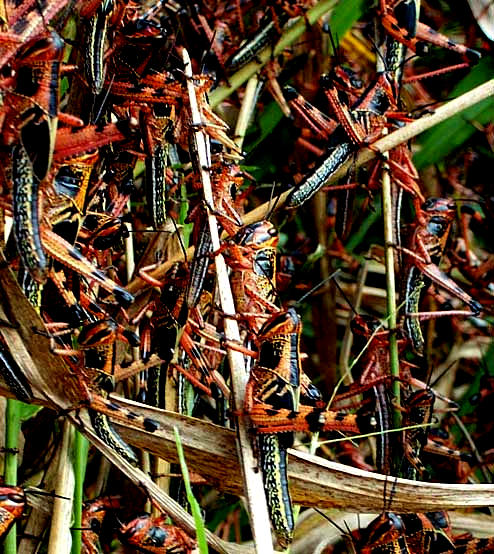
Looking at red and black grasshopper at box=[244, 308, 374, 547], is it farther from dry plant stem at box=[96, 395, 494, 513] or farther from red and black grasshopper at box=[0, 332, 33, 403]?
red and black grasshopper at box=[0, 332, 33, 403]

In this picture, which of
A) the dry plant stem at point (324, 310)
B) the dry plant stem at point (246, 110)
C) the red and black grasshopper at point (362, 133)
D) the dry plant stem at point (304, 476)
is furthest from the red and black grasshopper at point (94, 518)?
the dry plant stem at point (324, 310)

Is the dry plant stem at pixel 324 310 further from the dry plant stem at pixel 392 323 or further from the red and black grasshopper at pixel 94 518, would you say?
the red and black grasshopper at pixel 94 518

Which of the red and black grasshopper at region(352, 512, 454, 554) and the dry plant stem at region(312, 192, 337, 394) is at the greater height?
the dry plant stem at region(312, 192, 337, 394)

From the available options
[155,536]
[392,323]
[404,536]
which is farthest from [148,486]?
[392,323]

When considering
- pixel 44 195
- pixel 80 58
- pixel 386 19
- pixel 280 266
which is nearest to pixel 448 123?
pixel 386 19

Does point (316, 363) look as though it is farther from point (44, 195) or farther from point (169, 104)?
point (44, 195)

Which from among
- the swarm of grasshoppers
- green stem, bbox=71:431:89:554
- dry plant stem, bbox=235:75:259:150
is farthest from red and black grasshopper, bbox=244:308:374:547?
dry plant stem, bbox=235:75:259:150

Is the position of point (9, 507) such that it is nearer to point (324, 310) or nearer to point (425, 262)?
point (425, 262)
